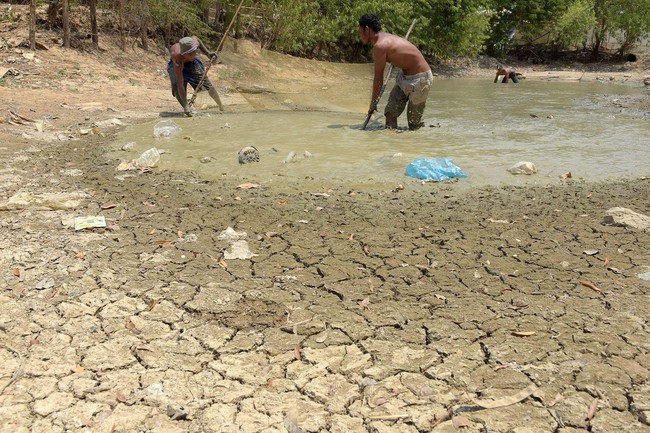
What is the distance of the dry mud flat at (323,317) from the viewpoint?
2.09 meters

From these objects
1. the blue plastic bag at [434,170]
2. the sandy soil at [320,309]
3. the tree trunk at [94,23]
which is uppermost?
the tree trunk at [94,23]

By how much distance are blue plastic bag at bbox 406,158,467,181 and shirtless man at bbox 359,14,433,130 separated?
2.03 metres

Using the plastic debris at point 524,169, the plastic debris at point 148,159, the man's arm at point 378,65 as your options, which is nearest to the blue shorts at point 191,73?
the man's arm at point 378,65

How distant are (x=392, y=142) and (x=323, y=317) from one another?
436 cm

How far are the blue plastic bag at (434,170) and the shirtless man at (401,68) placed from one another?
6.65ft

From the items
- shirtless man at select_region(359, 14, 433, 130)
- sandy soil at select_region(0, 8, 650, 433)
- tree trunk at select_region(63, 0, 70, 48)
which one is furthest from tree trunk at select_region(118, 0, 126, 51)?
sandy soil at select_region(0, 8, 650, 433)

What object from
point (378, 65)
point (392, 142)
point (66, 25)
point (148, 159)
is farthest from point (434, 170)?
point (66, 25)

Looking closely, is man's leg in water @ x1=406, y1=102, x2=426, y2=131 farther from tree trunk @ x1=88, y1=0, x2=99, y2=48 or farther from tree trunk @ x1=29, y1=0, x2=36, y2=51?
tree trunk @ x1=88, y1=0, x2=99, y2=48

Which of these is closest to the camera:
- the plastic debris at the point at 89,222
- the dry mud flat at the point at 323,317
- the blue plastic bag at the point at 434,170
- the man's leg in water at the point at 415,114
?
the dry mud flat at the point at 323,317

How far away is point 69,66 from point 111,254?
843 cm

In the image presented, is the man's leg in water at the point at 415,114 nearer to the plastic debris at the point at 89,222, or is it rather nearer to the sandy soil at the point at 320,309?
the sandy soil at the point at 320,309

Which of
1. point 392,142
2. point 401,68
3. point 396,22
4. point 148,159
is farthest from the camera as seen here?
point 396,22

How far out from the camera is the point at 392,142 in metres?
6.76

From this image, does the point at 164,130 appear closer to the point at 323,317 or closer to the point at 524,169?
the point at 524,169
